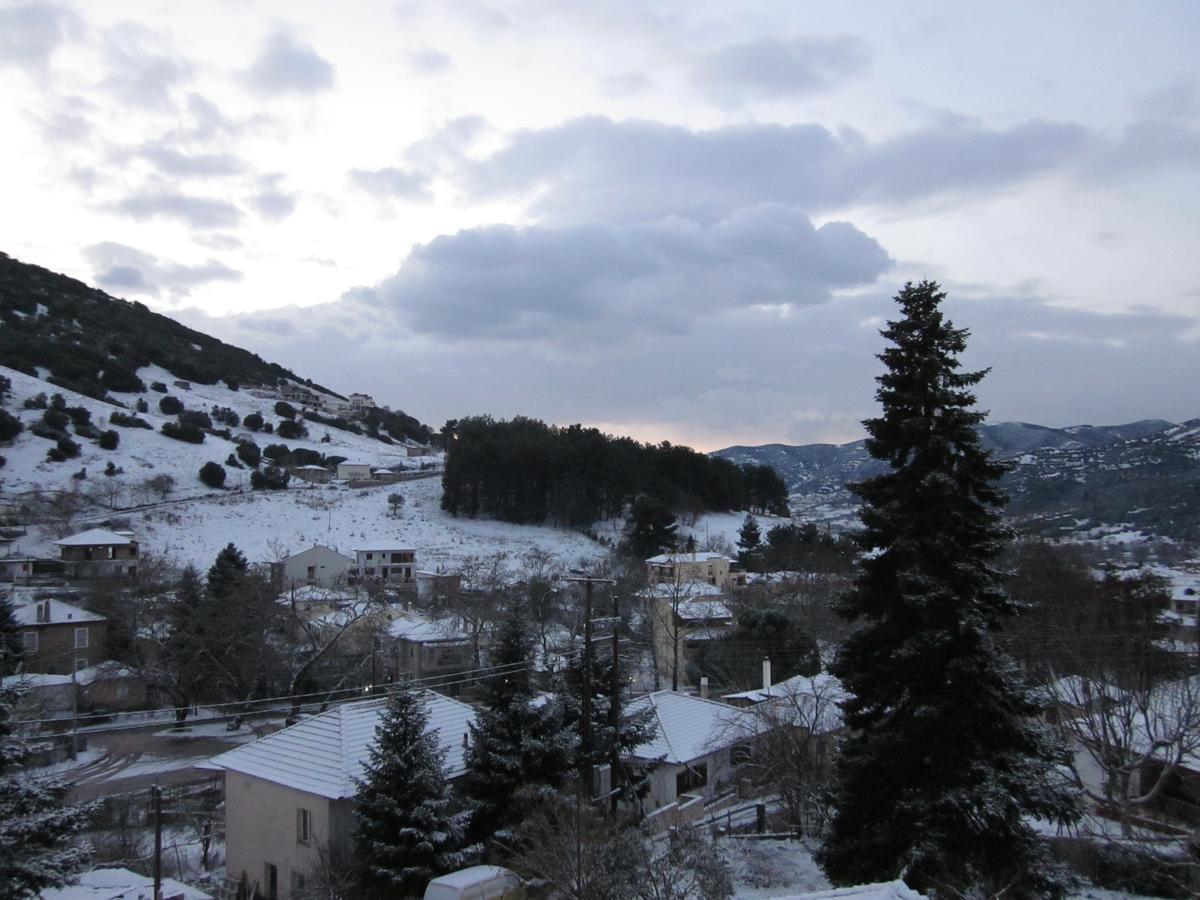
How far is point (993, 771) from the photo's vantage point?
11508 mm

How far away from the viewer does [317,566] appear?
53938 mm

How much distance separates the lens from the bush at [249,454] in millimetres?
83625

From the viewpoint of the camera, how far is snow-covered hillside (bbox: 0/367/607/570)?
195 ft

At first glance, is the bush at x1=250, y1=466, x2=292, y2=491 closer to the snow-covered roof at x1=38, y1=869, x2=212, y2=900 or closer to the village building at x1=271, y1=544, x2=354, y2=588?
the village building at x1=271, y1=544, x2=354, y2=588

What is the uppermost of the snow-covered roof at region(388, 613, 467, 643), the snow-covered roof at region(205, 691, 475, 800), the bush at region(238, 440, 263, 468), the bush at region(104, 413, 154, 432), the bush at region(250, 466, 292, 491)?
the bush at region(104, 413, 154, 432)

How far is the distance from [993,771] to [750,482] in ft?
274

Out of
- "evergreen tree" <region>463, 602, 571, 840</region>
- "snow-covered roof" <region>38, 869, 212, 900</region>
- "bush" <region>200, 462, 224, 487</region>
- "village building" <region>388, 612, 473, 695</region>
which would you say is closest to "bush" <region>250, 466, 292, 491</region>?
"bush" <region>200, 462, 224, 487</region>

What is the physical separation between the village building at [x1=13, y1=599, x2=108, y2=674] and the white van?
92.0 feet

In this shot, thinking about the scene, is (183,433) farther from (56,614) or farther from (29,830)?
(29,830)

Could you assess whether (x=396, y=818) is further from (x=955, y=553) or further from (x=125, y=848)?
Result: (x=955, y=553)

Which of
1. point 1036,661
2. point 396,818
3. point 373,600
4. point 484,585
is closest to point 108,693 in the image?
point 373,600

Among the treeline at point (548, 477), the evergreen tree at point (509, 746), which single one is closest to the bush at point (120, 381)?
the treeline at point (548, 477)

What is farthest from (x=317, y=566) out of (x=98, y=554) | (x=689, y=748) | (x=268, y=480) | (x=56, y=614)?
(x=689, y=748)

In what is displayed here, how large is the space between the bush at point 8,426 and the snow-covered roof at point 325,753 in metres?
62.1
